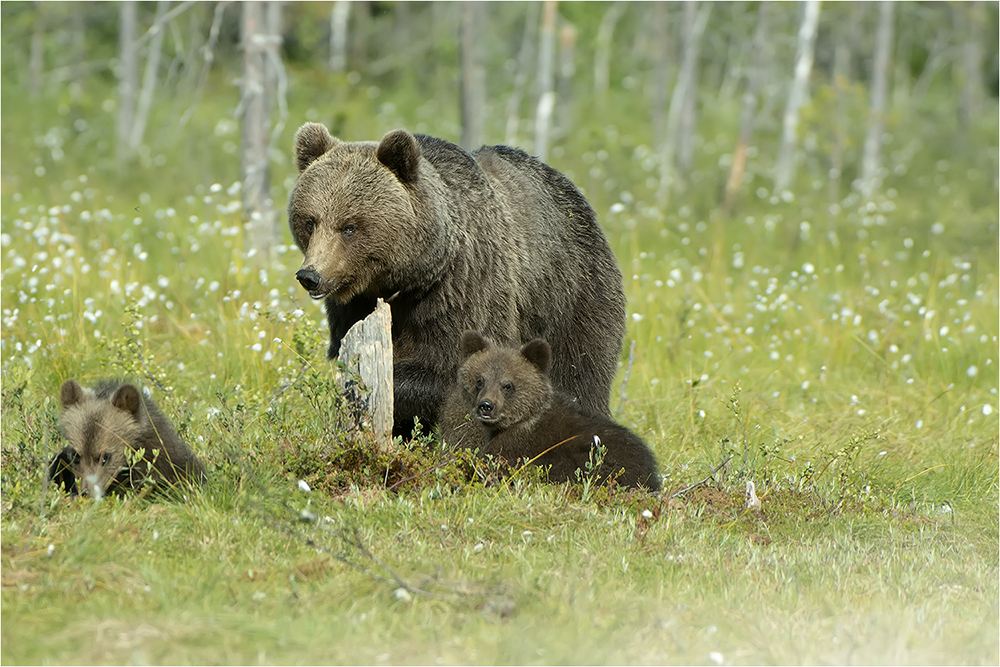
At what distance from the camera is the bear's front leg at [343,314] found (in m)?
5.75

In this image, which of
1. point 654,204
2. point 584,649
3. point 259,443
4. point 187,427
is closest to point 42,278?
point 187,427

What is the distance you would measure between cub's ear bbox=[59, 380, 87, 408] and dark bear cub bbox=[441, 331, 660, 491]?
184 cm

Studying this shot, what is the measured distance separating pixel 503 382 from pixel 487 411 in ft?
0.57

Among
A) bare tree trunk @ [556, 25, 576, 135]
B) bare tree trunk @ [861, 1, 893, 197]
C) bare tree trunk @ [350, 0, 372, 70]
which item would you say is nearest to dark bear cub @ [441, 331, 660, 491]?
bare tree trunk @ [861, 1, 893, 197]

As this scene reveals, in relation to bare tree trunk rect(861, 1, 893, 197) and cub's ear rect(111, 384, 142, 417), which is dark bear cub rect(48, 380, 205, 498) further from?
bare tree trunk rect(861, 1, 893, 197)

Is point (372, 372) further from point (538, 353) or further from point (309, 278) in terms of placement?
point (538, 353)

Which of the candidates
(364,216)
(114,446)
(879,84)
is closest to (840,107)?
(879,84)

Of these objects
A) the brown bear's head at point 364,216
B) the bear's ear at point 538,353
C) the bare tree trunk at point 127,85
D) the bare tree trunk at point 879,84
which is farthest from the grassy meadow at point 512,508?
the bare tree trunk at point 879,84

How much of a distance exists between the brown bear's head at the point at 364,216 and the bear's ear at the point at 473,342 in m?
0.47

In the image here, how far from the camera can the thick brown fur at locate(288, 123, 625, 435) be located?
545 cm

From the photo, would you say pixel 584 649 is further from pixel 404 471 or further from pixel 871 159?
pixel 871 159

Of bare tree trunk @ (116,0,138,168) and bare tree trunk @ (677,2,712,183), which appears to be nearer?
bare tree trunk @ (116,0,138,168)

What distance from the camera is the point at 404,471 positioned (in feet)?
16.6

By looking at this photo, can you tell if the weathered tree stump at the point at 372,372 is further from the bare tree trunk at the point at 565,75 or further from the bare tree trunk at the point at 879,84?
the bare tree trunk at the point at 565,75
